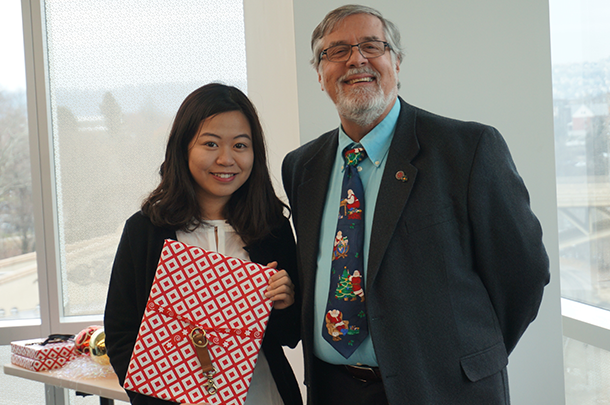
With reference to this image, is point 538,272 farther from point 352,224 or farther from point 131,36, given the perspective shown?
point 131,36

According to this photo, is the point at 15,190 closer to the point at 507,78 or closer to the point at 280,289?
the point at 280,289

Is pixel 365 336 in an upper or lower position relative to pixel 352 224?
lower

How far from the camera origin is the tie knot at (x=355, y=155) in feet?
5.12

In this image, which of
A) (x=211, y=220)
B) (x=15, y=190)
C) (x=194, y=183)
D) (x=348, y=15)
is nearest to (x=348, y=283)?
(x=211, y=220)

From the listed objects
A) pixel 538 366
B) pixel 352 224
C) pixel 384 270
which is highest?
pixel 352 224

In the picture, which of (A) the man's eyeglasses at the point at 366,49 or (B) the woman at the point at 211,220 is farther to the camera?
(A) the man's eyeglasses at the point at 366,49

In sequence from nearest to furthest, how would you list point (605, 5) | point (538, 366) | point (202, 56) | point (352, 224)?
point (352, 224), point (538, 366), point (605, 5), point (202, 56)

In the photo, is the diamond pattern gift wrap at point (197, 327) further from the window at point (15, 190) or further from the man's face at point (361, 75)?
the window at point (15, 190)

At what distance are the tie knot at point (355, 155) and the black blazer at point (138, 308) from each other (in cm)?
40

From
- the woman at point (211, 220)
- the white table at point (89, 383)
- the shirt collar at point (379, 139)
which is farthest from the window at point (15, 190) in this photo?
the shirt collar at point (379, 139)

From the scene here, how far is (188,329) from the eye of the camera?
1.37 m

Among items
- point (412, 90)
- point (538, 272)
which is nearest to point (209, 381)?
point (538, 272)

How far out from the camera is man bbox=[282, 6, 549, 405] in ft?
4.44

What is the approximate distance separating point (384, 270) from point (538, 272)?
465 mm
